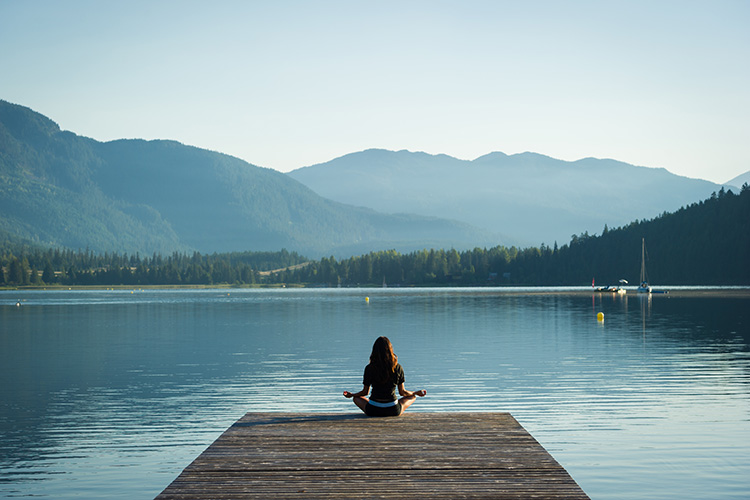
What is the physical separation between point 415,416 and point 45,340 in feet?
197

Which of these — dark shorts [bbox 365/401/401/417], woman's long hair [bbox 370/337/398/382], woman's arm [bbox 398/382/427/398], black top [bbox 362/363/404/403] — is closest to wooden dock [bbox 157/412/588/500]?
dark shorts [bbox 365/401/401/417]

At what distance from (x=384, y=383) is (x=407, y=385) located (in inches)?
806

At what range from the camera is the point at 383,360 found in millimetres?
21984

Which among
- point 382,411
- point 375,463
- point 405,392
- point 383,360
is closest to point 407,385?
point 405,392

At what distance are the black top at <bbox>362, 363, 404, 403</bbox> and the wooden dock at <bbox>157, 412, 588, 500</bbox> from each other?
25.5 inches

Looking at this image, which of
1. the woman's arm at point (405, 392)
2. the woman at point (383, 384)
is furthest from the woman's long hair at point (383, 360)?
the woman's arm at point (405, 392)

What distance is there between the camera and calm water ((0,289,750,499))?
947 inches

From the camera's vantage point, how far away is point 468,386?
4138 centimetres

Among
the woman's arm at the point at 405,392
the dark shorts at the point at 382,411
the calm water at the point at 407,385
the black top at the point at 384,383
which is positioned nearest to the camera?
the black top at the point at 384,383

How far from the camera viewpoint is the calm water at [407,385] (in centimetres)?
2406

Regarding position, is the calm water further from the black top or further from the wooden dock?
the black top

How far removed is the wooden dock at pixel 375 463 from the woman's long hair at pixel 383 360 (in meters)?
1.44

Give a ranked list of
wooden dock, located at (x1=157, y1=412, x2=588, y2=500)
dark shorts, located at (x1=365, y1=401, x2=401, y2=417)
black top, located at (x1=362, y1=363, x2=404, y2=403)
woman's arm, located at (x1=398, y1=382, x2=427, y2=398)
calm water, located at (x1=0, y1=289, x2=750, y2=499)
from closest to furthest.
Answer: wooden dock, located at (x1=157, y1=412, x2=588, y2=500), black top, located at (x1=362, y1=363, x2=404, y2=403), woman's arm, located at (x1=398, y1=382, x2=427, y2=398), dark shorts, located at (x1=365, y1=401, x2=401, y2=417), calm water, located at (x1=0, y1=289, x2=750, y2=499)

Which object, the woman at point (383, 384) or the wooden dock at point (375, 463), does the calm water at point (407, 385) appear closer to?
the wooden dock at point (375, 463)
